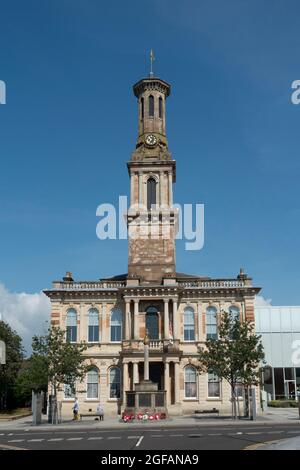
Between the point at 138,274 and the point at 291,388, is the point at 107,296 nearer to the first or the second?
the point at 138,274

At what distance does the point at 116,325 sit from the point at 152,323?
3.38 metres

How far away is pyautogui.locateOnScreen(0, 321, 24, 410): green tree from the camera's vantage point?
5562 centimetres

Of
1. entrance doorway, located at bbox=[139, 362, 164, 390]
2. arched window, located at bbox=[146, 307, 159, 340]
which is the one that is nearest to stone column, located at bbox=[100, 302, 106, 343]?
arched window, located at bbox=[146, 307, 159, 340]

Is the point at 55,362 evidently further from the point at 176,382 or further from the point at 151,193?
the point at 151,193

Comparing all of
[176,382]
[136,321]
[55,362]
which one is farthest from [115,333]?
[55,362]

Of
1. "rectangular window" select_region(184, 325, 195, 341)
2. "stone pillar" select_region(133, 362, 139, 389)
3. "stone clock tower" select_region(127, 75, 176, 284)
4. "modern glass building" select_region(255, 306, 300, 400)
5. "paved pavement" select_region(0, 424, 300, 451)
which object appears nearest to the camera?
"paved pavement" select_region(0, 424, 300, 451)

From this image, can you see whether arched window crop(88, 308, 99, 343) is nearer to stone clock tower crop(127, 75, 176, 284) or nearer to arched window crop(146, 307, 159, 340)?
arched window crop(146, 307, 159, 340)

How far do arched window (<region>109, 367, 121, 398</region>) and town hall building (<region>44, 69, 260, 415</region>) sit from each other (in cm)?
8

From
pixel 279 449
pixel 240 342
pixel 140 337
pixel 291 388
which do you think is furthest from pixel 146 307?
pixel 279 449

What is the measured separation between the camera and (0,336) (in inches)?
2228

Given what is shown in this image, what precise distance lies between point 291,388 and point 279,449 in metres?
53.3

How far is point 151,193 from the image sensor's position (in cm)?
5628

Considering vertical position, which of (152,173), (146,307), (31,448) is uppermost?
(152,173)

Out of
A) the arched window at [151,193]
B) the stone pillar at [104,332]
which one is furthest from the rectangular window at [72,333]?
the arched window at [151,193]
